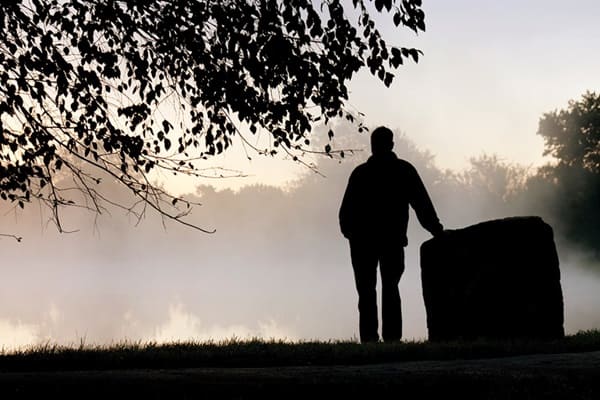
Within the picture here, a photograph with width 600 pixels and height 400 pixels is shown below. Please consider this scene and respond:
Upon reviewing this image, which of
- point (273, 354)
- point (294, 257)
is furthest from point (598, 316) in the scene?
point (294, 257)

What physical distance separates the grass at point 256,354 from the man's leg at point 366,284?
130 cm

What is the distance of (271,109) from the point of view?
11.8 m

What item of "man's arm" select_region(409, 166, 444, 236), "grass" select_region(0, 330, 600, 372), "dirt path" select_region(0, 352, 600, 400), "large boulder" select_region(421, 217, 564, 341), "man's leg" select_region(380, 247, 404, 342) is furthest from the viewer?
"man's arm" select_region(409, 166, 444, 236)

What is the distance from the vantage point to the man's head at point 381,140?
42.2 feet

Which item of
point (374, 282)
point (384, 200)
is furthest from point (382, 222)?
point (374, 282)

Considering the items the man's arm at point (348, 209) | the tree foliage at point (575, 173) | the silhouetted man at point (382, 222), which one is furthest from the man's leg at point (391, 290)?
the tree foliage at point (575, 173)

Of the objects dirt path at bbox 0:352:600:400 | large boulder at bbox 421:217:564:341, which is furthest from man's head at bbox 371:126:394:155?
dirt path at bbox 0:352:600:400

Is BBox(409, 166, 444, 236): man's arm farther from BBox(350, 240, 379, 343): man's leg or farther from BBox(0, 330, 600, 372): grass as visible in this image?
BBox(0, 330, 600, 372): grass

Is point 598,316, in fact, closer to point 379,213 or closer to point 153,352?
point 379,213

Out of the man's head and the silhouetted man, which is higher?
the man's head

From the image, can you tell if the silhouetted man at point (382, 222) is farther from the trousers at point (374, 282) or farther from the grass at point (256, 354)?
the grass at point (256, 354)

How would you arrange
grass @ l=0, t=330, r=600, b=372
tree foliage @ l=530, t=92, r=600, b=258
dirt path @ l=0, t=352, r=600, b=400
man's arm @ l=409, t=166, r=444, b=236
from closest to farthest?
dirt path @ l=0, t=352, r=600, b=400, grass @ l=0, t=330, r=600, b=372, man's arm @ l=409, t=166, r=444, b=236, tree foliage @ l=530, t=92, r=600, b=258

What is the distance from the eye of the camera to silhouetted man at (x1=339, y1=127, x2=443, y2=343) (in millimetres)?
12875

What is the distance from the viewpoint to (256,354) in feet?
34.9
